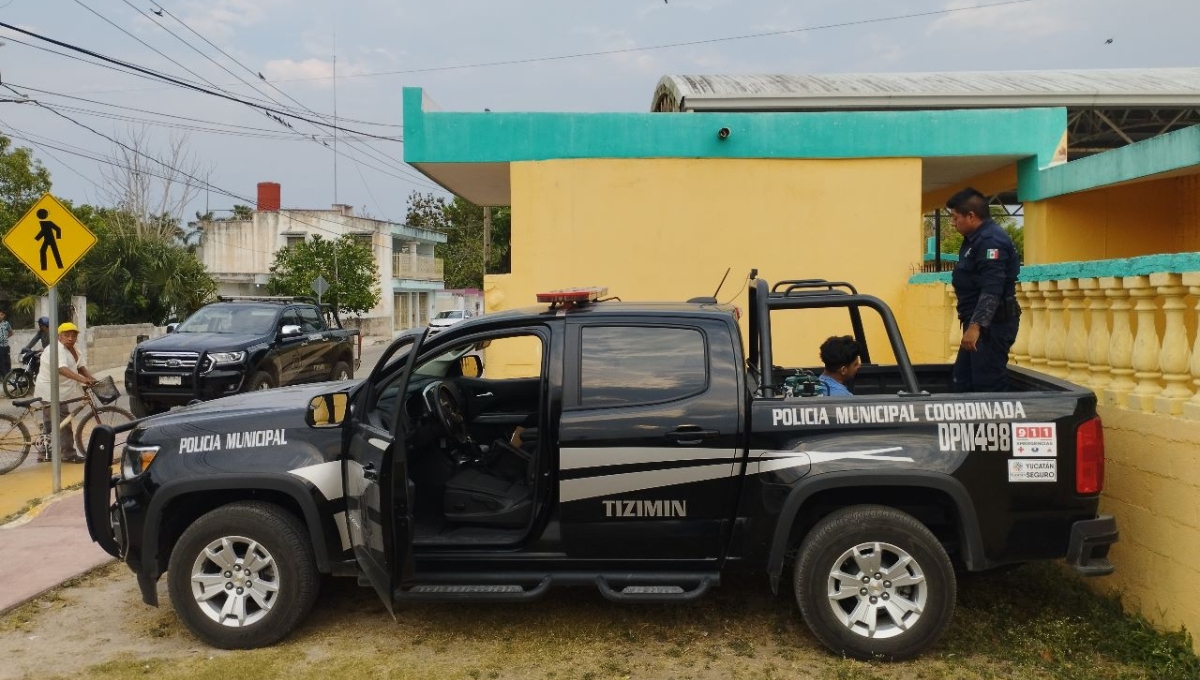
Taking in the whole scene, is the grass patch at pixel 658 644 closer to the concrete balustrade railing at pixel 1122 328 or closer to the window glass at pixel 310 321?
the concrete balustrade railing at pixel 1122 328

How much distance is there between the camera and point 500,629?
15.7ft

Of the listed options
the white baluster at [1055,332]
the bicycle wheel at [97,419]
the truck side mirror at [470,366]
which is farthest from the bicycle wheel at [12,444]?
the white baluster at [1055,332]

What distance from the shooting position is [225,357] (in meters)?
11.8

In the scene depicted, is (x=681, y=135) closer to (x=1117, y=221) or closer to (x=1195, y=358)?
(x=1117, y=221)

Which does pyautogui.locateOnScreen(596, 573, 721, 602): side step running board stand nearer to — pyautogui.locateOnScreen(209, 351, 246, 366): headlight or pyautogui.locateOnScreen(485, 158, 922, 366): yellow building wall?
pyautogui.locateOnScreen(485, 158, 922, 366): yellow building wall

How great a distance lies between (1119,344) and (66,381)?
31.2 feet

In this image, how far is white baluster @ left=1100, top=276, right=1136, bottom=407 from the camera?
4.79 m

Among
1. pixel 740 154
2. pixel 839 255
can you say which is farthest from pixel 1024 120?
pixel 740 154

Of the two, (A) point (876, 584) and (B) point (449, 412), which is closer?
(A) point (876, 584)

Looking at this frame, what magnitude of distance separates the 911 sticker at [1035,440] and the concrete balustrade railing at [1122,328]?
686mm

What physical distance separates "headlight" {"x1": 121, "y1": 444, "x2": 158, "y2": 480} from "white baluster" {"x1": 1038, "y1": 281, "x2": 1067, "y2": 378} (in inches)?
201

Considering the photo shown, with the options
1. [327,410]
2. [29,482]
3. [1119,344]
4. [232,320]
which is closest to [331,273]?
[232,320]

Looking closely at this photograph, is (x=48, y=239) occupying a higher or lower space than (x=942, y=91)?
lower

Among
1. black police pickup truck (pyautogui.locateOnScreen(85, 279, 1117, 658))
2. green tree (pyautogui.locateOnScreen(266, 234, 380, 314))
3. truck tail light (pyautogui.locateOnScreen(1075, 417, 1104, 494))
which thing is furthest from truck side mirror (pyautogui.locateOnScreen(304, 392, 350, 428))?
green tree (pyautogui.locateOnScreen(266, 234, 380, 314))
